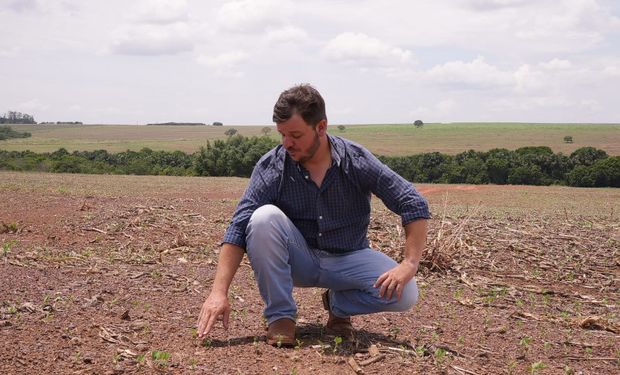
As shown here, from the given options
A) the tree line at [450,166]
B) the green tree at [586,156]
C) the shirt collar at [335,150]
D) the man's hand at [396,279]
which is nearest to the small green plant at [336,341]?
the man's hand at [396,279]

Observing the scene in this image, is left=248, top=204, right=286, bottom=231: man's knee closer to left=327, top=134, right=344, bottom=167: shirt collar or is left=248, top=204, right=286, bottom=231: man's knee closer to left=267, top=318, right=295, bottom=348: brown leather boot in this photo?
left=327, top=134, right=344, bottom=167: shirt collar

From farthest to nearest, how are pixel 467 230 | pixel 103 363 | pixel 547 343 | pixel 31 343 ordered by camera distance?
pixel 467 230, pixel 547 343, pixel 31 343, pixel 103 363

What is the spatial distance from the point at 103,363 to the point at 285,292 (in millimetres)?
976

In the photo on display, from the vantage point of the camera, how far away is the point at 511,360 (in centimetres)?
396

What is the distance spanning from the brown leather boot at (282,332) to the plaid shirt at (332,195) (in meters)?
0.46

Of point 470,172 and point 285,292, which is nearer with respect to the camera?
point 285,292

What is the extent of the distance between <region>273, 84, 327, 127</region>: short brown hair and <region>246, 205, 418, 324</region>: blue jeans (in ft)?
1.66

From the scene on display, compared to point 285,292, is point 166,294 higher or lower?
lower

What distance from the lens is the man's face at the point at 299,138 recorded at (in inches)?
146

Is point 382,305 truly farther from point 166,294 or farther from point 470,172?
point 470,172

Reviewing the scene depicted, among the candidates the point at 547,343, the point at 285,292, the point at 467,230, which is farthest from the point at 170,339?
the point at 467,230

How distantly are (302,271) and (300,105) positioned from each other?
944 mm

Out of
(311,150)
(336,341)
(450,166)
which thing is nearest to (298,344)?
(336,341)

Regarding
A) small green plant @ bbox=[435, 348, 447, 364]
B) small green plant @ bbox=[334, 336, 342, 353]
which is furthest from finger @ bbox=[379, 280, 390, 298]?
small green plant @ bbox=[435, 348, 447, 364]
